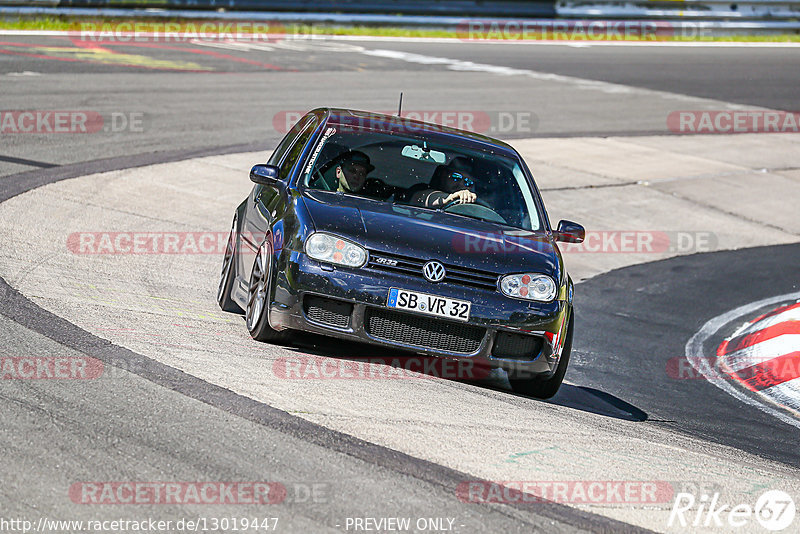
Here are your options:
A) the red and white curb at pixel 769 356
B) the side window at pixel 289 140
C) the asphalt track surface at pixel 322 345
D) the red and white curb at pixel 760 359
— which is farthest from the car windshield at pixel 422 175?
the red and white curb at pixel 769 356

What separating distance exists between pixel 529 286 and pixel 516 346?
37cm

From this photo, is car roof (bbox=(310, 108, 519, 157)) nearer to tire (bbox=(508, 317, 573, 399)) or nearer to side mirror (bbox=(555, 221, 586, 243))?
side mirror (bbox=(555, 221, 586, 243))

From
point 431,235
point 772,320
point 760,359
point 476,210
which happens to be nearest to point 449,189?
point 476,210

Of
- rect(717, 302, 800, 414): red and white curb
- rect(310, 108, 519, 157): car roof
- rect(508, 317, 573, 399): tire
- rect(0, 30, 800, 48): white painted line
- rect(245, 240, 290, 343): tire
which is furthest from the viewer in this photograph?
rect(0, 30, 800, 48): white painted line

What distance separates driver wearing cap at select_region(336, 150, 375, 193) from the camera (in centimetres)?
752

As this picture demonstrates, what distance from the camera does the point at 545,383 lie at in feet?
23.3

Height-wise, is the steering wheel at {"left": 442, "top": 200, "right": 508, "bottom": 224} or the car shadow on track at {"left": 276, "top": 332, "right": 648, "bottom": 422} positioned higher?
the steering wheel at {"left": 442, "top": 200, "right": 508, "bottom": 224}

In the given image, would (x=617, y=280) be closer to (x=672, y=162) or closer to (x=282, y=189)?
(x=282, y=189)

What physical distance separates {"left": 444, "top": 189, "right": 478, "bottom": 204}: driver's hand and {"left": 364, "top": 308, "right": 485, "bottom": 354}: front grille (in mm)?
1304

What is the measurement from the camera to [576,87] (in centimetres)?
2433

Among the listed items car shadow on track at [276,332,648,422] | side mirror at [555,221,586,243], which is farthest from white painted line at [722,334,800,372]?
side mirror at [555,221,586,243]

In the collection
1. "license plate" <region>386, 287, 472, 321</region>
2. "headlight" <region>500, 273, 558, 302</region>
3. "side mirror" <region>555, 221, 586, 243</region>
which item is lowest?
"license plate" <region>386, 287, 472, 321</region>

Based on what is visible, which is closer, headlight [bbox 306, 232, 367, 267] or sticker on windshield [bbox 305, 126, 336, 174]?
headlight [bbox 306, 232, 367, 267]

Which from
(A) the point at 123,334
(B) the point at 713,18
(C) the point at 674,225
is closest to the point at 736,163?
(C) the point at 674,225
